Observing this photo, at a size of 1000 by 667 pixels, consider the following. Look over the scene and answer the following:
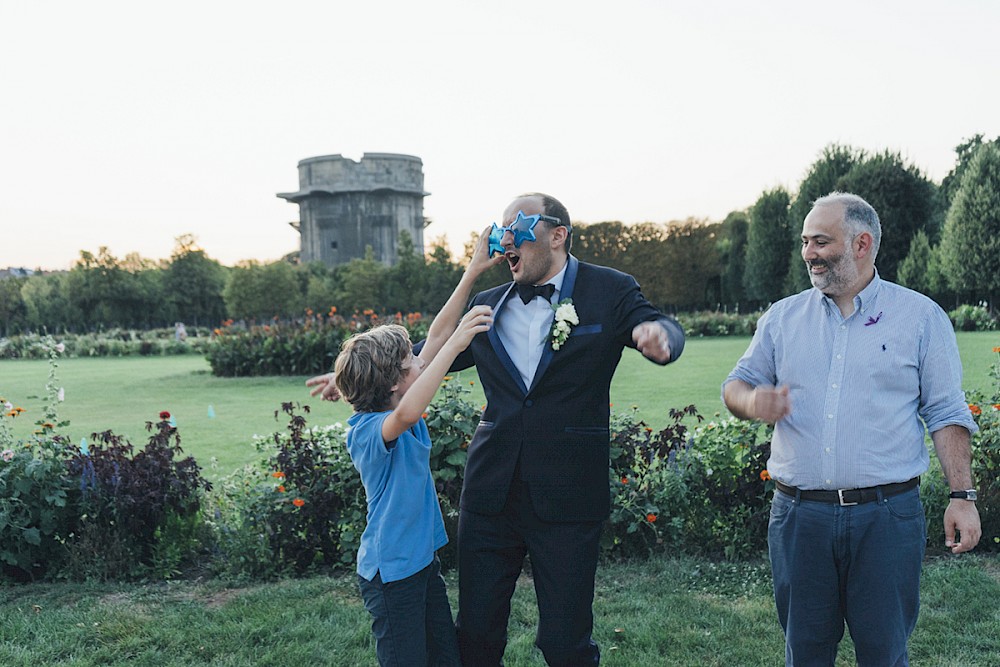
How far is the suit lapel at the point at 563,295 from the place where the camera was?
2863 mm

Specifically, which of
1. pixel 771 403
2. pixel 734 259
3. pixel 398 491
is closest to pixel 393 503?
pixel 398 491

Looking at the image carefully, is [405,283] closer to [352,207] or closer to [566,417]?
[352,207]

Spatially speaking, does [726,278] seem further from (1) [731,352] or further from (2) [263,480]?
(2) [263,480]

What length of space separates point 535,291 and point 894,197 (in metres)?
38.5

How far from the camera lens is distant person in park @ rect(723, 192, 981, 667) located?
2674 mm

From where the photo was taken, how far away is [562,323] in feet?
9.32

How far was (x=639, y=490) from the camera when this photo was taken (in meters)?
5.07

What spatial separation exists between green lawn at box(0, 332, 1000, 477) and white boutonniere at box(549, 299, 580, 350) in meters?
3.77

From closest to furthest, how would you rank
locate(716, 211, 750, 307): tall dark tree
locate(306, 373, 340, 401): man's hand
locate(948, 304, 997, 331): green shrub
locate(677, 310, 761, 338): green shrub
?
locate(306, 373, 340, 401): man's hand, locate(948, 304, 997, 331): green shrub, locate(677, 310, 761, 338): green shrub, locate(716, 211, 750, 307): tall dark tree

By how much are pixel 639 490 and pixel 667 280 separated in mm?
46788

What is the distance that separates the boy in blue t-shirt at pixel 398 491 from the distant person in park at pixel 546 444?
16 centimetres

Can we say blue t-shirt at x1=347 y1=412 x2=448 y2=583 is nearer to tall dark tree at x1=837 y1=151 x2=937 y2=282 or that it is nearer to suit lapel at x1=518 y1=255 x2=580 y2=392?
suit lapel at x1=518 y1=255 x2=580 y2=392

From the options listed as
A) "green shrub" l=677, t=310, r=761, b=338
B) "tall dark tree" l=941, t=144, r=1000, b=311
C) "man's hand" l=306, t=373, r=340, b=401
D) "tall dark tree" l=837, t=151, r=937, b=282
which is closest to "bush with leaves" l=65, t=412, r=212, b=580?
"man's hand" l=306, t=373, r=340, b=401

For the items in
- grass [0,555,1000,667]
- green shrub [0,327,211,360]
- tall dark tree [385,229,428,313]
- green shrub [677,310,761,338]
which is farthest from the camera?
tall dark tree [385,229,428,313]
